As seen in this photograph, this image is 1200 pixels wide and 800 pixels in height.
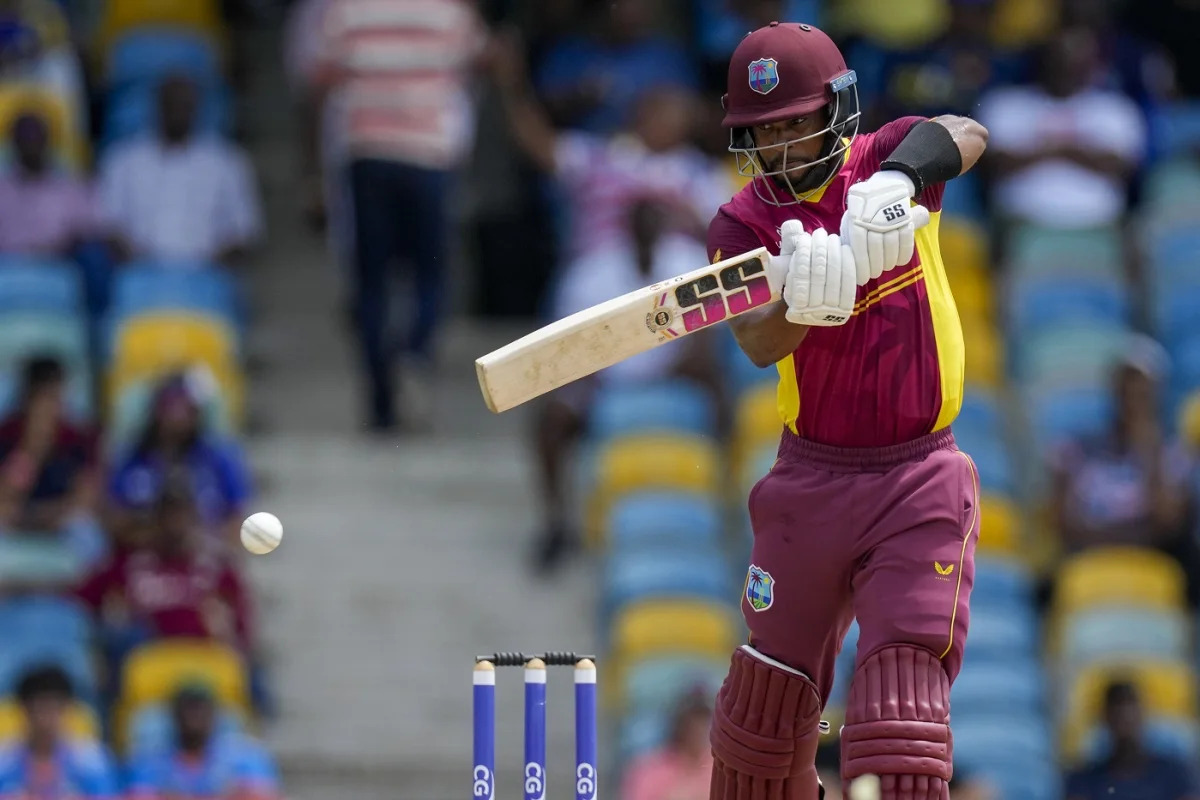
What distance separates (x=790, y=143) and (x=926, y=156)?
33 cm

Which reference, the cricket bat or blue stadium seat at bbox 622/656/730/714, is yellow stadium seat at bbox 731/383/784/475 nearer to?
blue stadium seat at bbox 622/656/730/714

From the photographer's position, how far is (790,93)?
5.93m

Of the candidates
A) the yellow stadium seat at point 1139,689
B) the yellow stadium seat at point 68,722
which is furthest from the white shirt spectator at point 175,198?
the yellow stadium seat at point 1139,689

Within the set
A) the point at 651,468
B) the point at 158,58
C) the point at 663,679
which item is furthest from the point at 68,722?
the point at 158,58

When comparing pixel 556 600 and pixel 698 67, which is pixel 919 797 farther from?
pixel 698 67

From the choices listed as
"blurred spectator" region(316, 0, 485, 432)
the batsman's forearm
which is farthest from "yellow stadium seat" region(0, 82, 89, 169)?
the batsman's forearm

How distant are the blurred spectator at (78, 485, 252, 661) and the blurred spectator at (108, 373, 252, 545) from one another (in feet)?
0.72

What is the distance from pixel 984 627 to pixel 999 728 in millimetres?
590

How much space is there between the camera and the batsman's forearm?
5.92 m

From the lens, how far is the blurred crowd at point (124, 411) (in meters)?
10.2

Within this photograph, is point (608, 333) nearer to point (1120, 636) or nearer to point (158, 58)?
point (1120, 636)

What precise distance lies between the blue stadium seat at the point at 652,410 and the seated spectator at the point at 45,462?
243cm

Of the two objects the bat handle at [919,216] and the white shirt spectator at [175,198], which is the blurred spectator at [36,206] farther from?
the bat handle at [919,216]

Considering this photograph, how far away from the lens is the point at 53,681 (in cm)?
1009
